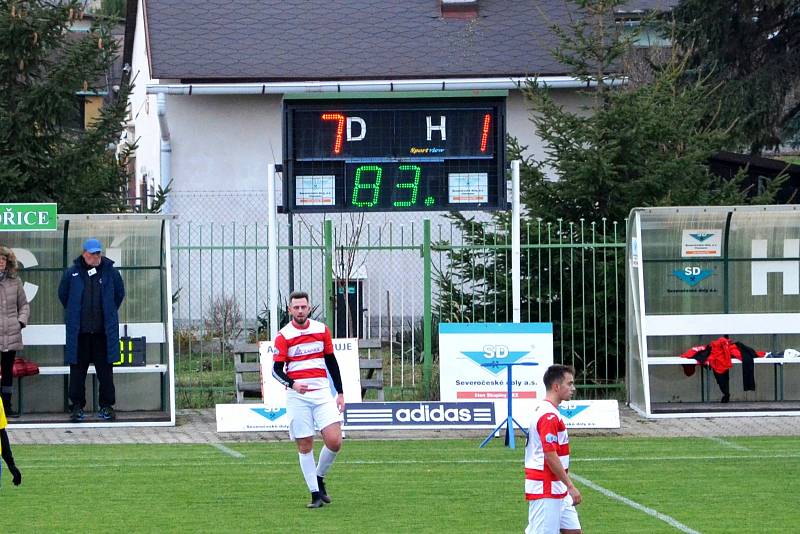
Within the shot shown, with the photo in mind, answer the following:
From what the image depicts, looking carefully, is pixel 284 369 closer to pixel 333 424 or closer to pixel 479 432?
pixel 333 424

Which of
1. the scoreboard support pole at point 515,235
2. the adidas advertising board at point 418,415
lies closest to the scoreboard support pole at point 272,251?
the adidas advertising board at point 418,415

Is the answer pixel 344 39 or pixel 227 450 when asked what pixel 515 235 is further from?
pixel 344 39

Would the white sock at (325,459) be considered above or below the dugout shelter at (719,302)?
below

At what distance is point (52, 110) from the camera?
17219mm

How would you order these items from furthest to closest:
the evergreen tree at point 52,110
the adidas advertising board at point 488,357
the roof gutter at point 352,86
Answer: the roof gutter at point 352,86
the evergreen tree at point 52,110
the adidas advertising board at point 488,357

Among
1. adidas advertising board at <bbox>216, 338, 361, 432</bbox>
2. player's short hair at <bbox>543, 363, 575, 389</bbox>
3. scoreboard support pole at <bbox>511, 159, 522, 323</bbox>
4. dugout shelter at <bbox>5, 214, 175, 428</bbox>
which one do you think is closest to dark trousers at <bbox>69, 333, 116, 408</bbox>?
dugout shelter at <bbox>5, 214, 175, 428</bbox>

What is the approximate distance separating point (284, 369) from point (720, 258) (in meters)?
8.09

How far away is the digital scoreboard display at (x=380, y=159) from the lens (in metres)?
14.3

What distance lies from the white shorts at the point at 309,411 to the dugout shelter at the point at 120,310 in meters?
5.57

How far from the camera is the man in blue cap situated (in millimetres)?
14836

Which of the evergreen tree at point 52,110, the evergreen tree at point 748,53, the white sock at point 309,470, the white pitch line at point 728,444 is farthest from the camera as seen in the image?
the evergreen tree at point 748,53

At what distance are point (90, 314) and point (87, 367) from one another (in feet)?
2.20

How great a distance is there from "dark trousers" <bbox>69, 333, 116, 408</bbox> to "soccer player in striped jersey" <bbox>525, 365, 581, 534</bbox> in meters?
8.60

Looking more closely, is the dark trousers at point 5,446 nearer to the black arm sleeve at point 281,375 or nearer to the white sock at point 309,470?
the black arm sleeve at point 281,375
